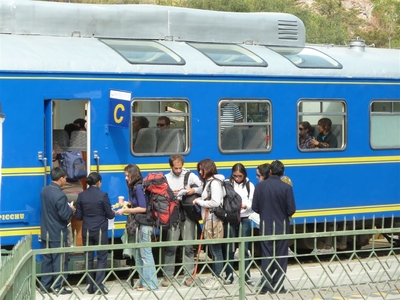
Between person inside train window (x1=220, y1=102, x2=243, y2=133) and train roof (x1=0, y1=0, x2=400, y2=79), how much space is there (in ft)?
1.54

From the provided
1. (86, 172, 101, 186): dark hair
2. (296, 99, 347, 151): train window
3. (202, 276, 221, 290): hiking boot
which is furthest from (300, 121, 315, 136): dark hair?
(202, 276, 221, 290): hiking boot

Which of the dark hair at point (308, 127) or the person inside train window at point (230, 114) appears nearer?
the person inside train window at point (230, 114)

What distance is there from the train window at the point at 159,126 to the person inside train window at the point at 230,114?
603mm

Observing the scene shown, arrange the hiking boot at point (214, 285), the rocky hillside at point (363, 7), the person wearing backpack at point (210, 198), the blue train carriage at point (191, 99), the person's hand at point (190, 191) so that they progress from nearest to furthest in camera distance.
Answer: the hiking boot at point (214, 285), the person wearing backpack at point (210, 198), the blue train carriage at point (191, 99), the person's hand at point (190, 191), the rocky hillside at point (363, 7)

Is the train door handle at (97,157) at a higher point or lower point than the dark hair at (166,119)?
lower

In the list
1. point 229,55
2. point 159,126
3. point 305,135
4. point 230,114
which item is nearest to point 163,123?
point 159,126

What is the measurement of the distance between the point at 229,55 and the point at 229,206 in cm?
298

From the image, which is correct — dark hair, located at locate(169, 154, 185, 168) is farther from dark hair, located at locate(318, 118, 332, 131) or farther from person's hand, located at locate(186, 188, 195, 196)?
dark hair, located at locate(318, 118, 332, 131)

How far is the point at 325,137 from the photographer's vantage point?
14.2m

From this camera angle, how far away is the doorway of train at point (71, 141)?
1174cm

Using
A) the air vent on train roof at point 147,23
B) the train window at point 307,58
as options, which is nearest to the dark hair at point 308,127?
the train window at point 307,58

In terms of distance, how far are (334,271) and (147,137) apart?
4.10 meters

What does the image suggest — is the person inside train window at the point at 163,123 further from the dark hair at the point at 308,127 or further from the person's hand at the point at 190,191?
the dark hair at the point at 308,127

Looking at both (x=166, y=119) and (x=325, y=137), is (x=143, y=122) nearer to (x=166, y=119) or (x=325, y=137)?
(x=166, y=119)
